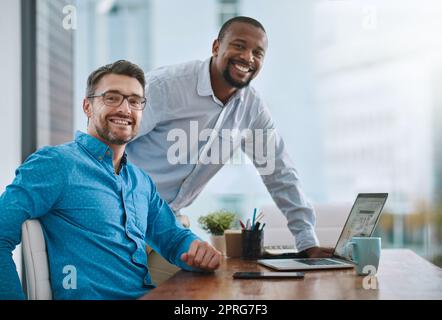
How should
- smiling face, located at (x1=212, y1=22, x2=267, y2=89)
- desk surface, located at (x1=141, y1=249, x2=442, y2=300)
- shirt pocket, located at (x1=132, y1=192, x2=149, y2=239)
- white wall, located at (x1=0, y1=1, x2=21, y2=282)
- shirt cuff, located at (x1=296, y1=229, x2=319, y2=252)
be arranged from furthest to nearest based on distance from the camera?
white wall, located at (x1=0, y1=1, x2=21, y2=282), smiling face, located at (x1=212, y1=22, x2=267, y2=89), shirt cuff, located at (x1=296, y1=229, x2=319, y2=252), shirt pocket, located at (x1=132, y1=192, x2=149, y2=239), desk surface, located at (x1=141, y1=249, x2=442, y2=300)

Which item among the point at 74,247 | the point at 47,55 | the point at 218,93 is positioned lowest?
the point at 74,247

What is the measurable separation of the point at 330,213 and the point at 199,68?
30.8 inches

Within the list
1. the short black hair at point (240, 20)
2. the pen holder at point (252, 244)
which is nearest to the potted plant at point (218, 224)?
the pen holder at point (252, 244)

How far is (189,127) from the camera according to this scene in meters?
1.85

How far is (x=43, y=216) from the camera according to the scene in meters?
1.18

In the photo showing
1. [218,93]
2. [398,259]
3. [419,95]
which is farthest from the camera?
[419,95]

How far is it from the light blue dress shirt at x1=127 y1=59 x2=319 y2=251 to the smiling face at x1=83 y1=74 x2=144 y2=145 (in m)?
0.43

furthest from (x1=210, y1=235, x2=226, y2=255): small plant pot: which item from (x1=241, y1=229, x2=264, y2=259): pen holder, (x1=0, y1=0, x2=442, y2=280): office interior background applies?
(x1=0, y1=0, x2=442, y2=280): office interior background

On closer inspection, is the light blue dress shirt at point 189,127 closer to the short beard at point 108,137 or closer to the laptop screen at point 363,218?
the laptop screen at point 363,218

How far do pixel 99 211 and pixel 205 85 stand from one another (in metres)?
0.79

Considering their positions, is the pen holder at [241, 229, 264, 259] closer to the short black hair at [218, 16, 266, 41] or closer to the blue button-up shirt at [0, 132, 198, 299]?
the blue button-up shirt at [0, 132, 198, 299]

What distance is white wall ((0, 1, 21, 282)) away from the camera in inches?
97.0
